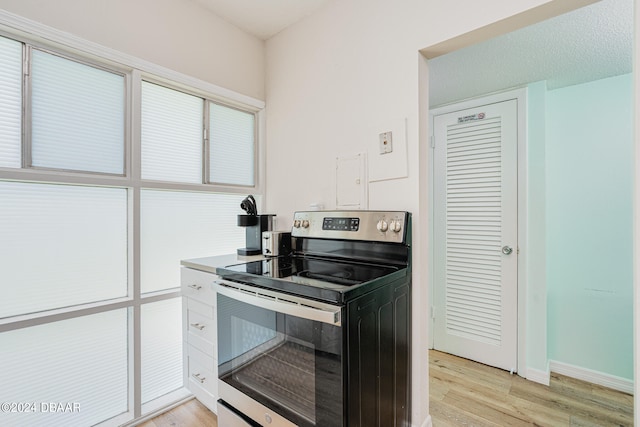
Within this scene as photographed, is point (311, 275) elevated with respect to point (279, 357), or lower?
elevated

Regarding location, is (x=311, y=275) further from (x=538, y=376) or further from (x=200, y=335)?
(x=538, y=376)

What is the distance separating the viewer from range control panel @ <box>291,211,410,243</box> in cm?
144

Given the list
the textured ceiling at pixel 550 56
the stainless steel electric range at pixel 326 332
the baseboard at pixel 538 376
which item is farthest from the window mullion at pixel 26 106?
the baseboard at pixel 538 376

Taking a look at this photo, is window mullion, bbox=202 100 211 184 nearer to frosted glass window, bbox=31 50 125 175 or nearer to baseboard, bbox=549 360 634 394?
frosted glass window, bbox=31 50 125 175

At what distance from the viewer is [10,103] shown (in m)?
1.36

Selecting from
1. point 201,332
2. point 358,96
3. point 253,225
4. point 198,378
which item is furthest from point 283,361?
point 358,96

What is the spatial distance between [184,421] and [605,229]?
3138 mm

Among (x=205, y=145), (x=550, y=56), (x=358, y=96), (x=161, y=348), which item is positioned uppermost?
(x=550, y=56)

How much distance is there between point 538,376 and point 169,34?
347 centimetres

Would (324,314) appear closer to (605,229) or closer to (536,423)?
(536,423)

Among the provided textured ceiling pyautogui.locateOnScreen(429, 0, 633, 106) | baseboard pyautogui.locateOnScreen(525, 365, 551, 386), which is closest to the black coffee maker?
textured ceiling pyautogui.locateOnScreen(429, 0, 633, 106)

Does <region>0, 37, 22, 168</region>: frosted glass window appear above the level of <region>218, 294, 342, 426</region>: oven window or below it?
above

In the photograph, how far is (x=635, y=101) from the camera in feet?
3.48

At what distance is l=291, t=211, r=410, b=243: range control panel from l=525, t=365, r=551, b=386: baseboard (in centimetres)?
180
